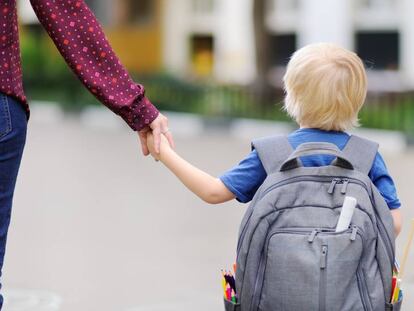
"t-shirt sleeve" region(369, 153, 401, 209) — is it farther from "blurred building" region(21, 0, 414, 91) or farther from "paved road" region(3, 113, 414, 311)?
"blurred building" region(21, 0, 414, 91)

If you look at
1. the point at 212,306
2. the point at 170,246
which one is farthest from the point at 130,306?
the point at 170,246

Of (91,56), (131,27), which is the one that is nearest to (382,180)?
(91,56)

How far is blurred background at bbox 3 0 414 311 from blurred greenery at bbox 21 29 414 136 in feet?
0.10

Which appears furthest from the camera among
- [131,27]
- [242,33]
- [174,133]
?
[131,27]

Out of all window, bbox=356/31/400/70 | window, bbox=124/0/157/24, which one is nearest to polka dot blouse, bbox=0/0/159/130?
window, bbox=356/31/400/70

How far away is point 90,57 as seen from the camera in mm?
3549

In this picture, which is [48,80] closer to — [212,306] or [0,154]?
[212,306]

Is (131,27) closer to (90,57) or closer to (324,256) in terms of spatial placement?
(90,57)

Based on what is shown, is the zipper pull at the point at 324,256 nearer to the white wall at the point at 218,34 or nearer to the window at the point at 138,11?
the white wall at the point at 218,34

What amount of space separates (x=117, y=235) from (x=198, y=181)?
4.60m

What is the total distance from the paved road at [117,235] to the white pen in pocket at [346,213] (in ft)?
8.48

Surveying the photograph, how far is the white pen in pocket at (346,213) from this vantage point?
327 centimetres

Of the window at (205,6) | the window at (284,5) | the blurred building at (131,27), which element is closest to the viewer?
the window at (284,5)

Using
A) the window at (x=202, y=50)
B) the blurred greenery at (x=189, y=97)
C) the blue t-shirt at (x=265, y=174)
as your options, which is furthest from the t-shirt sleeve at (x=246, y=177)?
the window at (x=202, y=50)
